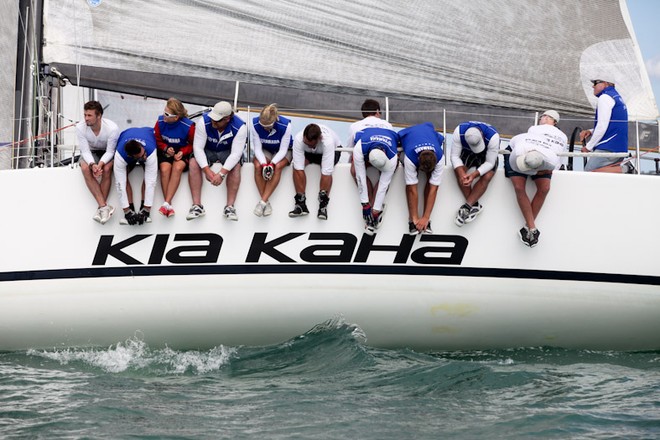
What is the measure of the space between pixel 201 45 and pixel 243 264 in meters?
1.91

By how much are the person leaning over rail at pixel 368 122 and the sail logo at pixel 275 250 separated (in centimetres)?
71

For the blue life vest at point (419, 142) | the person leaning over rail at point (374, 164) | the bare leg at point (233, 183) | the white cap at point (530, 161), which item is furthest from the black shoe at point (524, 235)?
the bare leg at point (233, 183)

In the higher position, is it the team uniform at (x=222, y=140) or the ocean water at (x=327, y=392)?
the team uniform at (x=222, y=140)

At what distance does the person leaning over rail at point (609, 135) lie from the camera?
276 inches

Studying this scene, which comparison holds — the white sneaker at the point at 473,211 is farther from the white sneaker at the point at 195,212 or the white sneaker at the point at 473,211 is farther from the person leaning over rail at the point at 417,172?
the white sneaker at the point at 195,212

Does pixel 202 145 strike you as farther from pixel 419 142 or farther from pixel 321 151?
pixel 419 142

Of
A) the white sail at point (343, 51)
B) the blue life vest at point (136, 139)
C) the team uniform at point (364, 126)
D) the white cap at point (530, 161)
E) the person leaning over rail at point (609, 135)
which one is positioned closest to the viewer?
the white cap at point (530, 161)

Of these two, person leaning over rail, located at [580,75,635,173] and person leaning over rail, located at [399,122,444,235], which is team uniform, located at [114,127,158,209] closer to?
person leaning over rail, located at [399,122,444,235]

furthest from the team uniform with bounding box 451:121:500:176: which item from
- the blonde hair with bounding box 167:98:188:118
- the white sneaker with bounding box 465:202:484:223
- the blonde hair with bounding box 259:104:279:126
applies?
the blonde hair with bounding box 167:98:188:118

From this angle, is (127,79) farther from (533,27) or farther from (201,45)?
(533,27)

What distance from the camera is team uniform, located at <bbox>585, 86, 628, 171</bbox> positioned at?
23.0 feet

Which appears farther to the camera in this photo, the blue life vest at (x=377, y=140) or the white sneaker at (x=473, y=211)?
the white sneaker at (x=473, y=211)

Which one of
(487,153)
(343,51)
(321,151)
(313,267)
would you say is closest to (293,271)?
(313,267)

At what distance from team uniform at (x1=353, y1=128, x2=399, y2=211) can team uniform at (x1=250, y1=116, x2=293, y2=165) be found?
1.59 feet
